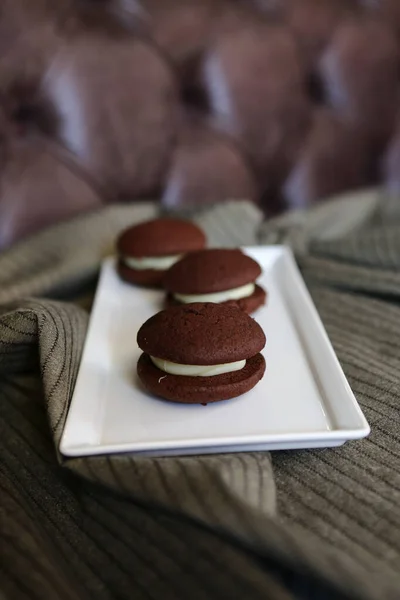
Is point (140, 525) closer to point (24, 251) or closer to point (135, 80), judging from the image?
point (24, 251)

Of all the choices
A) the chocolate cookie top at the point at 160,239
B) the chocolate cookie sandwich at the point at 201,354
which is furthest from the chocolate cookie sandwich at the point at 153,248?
the chocolate cookie sandwich at the point at 201,354

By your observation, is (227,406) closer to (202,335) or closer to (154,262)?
(202,335)

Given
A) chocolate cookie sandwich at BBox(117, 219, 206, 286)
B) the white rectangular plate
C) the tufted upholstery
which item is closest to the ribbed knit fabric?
the white rectangular plate

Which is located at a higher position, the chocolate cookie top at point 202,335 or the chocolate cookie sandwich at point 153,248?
the chocolate cookie top at point 202,335

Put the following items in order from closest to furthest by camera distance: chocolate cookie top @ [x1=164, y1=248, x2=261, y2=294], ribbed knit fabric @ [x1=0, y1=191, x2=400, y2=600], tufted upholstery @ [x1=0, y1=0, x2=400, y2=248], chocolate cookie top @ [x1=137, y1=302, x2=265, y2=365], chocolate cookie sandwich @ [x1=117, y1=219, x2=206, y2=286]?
ribbed knit fabric @ [x1=0, y1=191, x2=400, y2=600] → chocolate cookie top @ [x1=137, y1=302, x2=265, y2=365] → chocolate cookie top @ [x1=164, y1=248, x2=261, y2=294] → chocolate cookie sandwich @ [x1=117, y1=219, x2=206, y2=286] → tufted upholstery @ [x1=0, y1=0, x2=400, y2=248]

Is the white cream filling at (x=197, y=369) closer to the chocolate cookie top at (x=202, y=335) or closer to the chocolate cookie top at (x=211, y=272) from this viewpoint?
the chocolate cookie top at (x=202, y=335)

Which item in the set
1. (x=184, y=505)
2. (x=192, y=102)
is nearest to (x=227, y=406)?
(x=184, y=505)

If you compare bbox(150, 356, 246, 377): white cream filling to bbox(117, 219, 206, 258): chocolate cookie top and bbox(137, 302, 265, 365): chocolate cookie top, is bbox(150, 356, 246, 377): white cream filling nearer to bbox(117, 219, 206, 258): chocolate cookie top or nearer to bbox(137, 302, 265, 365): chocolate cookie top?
bbox(137, 302, 265, 365): chocolate cookie top
